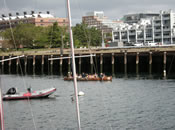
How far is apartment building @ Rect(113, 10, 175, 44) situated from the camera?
554ft

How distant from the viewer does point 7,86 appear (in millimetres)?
76750

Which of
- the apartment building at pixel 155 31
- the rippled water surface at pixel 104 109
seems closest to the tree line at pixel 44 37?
the apartment building at pixel 155 31

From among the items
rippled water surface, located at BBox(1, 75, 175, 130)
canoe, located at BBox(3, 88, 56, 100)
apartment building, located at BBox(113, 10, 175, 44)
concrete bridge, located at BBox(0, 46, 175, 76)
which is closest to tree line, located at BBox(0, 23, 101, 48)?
apartment building, located at BBox(113, 10, 175, 44)

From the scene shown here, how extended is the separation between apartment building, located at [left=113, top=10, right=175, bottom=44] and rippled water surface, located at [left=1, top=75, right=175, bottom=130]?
99473 mm

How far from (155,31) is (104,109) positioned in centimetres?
12952

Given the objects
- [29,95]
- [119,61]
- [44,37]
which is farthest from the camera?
[44,37]

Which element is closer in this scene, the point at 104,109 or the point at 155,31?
the point at 104,109

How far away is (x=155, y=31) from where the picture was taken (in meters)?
175

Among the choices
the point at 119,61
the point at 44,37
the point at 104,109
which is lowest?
the point at 104,109

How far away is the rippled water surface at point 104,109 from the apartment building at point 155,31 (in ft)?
326

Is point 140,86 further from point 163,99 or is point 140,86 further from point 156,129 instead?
point 156,129

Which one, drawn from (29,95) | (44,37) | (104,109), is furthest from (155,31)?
(104,109)

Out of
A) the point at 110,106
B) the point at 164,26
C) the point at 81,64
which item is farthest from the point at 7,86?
the point at 164,26

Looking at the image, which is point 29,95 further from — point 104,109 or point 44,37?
point 44,37
